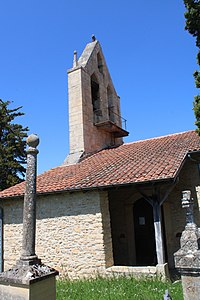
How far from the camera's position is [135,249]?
10484 mm

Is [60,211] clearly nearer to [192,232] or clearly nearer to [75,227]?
[75,227]

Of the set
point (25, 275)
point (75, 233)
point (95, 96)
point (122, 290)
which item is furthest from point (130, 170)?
point (95, 96)

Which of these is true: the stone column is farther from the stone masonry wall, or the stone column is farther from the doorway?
the doorway

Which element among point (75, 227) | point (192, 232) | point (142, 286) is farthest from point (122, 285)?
point (192, 232)

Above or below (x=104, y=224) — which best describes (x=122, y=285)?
below

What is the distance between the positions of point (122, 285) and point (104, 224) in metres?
2.19

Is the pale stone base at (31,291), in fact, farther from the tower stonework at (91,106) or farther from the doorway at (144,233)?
the tower stonework at (91,106)

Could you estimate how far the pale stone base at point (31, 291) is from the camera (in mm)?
3037

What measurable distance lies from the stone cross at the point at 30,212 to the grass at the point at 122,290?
9.14ft

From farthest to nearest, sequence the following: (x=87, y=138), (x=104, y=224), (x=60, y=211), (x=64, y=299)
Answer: (x=87, y=138)
(x=60, y=211)
(x=104, y=224)
(x=64, y=299)

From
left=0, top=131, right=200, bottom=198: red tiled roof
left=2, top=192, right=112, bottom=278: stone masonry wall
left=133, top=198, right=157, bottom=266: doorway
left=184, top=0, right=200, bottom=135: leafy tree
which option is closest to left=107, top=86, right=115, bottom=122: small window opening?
left=0, top=131, right=200, bottom=198: red tiled roof

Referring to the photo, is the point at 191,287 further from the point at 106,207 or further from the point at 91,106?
the point at 91,106

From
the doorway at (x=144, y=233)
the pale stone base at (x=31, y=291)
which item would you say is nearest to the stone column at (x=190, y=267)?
the pale stone base at (x=31, y=291)

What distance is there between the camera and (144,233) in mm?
10547
